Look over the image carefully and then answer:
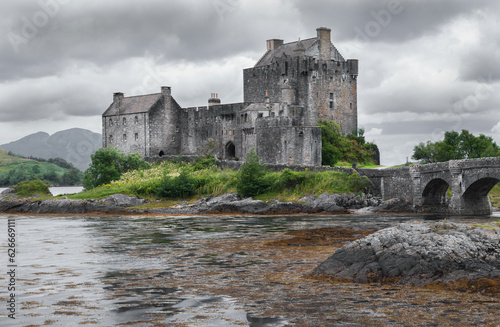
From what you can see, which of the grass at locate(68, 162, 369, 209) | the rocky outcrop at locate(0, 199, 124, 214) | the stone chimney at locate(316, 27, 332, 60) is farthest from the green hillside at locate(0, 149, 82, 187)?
the rocky outcrop at locate(0, 199, 124, 214)

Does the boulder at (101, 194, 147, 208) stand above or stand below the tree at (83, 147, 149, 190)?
below

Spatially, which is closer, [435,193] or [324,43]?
[435,193]

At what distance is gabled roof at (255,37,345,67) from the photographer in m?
66.0

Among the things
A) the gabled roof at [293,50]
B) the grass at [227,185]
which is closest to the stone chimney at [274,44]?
the gabled roof at [293,50]

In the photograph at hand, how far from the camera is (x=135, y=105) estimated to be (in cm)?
7144

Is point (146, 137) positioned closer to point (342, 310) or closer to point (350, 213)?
point (350, 213)

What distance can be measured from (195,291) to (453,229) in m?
6.53

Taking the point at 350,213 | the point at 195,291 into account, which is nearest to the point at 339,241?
the point at 195,291

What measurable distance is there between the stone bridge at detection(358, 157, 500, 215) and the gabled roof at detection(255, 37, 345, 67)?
21141 millimetres

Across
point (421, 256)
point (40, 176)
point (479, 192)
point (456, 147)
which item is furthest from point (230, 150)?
point (40, 176)

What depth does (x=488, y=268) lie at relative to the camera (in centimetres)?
1431

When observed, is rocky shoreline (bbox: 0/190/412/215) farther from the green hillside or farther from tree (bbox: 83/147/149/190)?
the green hillside

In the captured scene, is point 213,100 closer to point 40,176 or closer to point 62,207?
point 62,207

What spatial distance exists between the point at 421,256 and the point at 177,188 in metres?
37.7
